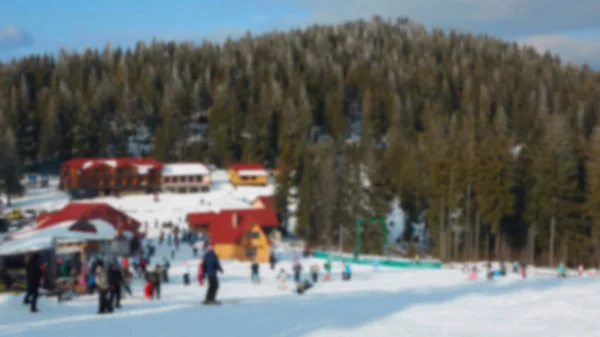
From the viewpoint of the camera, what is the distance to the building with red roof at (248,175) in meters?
68.8

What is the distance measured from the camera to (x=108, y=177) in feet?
217

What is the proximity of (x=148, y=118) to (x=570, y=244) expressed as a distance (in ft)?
195

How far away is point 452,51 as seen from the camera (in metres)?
121

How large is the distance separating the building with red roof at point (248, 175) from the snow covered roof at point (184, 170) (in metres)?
2.78

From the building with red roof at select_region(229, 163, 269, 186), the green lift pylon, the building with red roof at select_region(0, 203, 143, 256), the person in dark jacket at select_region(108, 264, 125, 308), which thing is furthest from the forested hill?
the person in dark jacket at select_region(108, 264, 125, 308)

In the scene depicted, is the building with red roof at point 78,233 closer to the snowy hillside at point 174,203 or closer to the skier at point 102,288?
the skier at point 102,288

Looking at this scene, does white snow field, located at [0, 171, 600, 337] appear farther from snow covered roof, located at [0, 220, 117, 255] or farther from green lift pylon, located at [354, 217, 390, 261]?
green lift pylon, located at [354, 217, 390, 261]

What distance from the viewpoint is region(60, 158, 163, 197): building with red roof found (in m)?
64.8

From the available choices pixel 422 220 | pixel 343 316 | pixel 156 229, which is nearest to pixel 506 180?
pixel 422 220

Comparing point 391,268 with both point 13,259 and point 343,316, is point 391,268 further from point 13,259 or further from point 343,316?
point 343,316

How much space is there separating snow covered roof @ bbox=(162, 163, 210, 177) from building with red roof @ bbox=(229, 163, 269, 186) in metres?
2.78

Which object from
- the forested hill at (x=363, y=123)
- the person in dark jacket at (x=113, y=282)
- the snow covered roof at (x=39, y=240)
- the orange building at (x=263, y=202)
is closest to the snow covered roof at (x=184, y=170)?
the forested hill at (x=363, y=123)

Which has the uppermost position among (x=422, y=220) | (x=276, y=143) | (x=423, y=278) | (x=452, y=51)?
(x=452, y=51)

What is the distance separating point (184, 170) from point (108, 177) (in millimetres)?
7217
